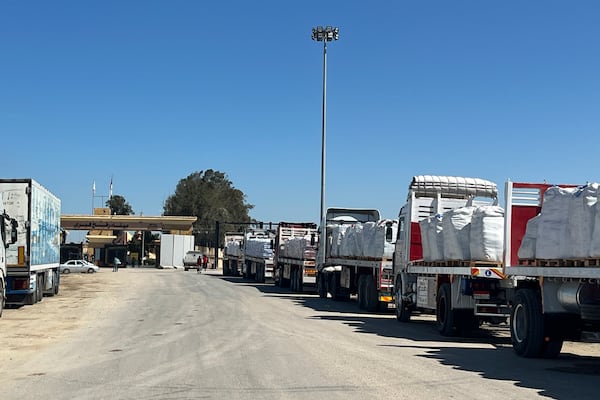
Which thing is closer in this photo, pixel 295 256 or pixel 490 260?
pixel 490 260

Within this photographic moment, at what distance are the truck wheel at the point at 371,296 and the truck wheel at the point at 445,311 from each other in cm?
631

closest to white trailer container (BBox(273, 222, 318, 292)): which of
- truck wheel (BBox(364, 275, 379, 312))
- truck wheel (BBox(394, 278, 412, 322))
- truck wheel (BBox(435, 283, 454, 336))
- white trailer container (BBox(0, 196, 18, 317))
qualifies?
truck wheel (BBox(364, 275, 379, 312))

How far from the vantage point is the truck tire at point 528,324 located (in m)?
12.6

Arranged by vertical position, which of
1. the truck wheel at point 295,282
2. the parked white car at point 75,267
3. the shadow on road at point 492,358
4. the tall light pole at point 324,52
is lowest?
the parked white car at point 75,267

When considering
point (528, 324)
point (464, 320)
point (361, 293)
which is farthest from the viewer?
point (361, 293)

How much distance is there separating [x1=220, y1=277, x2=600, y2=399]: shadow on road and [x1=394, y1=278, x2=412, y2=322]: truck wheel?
Result: 23cm

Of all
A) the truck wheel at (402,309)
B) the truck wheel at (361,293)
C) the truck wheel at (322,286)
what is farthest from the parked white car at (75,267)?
the truck wheel at (402,309)

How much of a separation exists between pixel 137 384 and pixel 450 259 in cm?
864

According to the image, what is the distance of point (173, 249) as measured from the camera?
79.1 m

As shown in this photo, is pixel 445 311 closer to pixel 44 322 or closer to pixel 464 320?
pixel 464 320

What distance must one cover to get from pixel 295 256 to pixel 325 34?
55.3ft

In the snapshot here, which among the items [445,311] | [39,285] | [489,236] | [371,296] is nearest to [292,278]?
[371,296]

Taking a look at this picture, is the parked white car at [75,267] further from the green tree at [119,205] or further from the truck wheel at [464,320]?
the green tree at [119,205]

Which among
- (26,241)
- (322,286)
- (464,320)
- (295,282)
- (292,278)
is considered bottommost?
(295,282)
